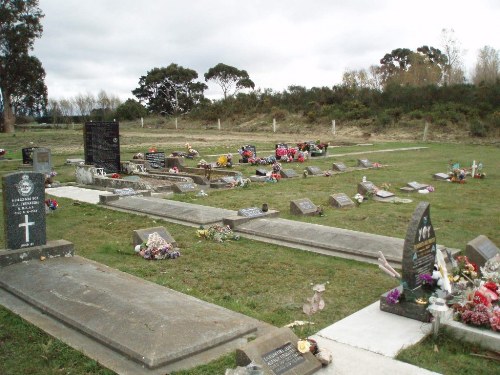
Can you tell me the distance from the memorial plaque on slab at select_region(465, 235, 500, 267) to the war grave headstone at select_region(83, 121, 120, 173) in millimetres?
14206

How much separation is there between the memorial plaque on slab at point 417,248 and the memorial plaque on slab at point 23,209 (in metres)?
4.93

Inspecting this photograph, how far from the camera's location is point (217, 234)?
856 cm

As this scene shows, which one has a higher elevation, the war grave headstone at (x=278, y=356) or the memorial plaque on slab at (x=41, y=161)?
the memorial plaque on slab at (x=41, y=161)

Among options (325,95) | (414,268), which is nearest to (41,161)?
(414,268)

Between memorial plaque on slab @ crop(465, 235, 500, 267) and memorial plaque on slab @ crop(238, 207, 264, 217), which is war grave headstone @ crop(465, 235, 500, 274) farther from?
memorial plaque on slab @ crop(238, 207, 264, 217)

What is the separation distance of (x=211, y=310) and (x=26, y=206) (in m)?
3.41

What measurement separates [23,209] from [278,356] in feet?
15.0

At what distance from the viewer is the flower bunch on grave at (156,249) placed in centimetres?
750

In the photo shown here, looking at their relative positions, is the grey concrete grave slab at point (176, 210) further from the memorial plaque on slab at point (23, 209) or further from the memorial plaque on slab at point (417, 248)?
the memorial plaque on slab at point (417, 248)

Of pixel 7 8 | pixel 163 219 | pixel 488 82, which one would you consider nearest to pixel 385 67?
pixel 488 82

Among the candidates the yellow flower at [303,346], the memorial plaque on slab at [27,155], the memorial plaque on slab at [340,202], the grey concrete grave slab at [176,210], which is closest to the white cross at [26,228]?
the grey concrete grave slab at [176,210]

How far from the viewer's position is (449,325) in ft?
15.6

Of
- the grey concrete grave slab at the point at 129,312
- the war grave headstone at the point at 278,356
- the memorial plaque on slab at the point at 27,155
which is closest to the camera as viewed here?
the war grave headstone at the point at 278,356

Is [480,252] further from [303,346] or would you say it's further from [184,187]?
[184,187]
